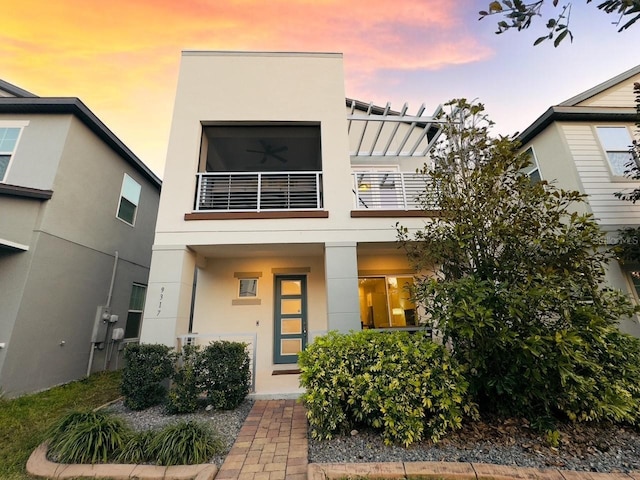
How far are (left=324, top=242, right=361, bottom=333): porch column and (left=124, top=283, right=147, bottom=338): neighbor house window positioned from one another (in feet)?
25.4

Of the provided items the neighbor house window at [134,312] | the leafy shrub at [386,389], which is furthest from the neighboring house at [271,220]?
the neighbor house window at [134,312]

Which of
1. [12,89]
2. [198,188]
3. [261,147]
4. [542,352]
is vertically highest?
[12,89]

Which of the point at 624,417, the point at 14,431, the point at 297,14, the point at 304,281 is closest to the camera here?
the point at 624,417

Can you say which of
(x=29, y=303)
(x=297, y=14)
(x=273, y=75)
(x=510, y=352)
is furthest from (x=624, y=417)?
(x=29, y=303)

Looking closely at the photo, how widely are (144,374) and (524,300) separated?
594cm

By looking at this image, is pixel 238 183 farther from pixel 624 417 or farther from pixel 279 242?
pixel 624 417

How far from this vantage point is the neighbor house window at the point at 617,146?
7750 millimetres

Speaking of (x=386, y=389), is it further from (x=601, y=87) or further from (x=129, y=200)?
(x=601, y=87)

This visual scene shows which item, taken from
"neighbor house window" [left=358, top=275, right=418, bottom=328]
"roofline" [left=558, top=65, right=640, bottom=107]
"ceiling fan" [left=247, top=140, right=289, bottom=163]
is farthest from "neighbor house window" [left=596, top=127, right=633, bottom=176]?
"ceiling fan" [left=247, top=140, right=289, bottom=163]

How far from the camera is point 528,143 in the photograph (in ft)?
29.6

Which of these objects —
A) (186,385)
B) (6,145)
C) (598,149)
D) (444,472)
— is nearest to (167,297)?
(186,385)

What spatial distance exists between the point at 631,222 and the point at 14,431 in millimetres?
13544

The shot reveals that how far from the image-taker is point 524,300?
336 cm

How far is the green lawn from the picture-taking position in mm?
3355
